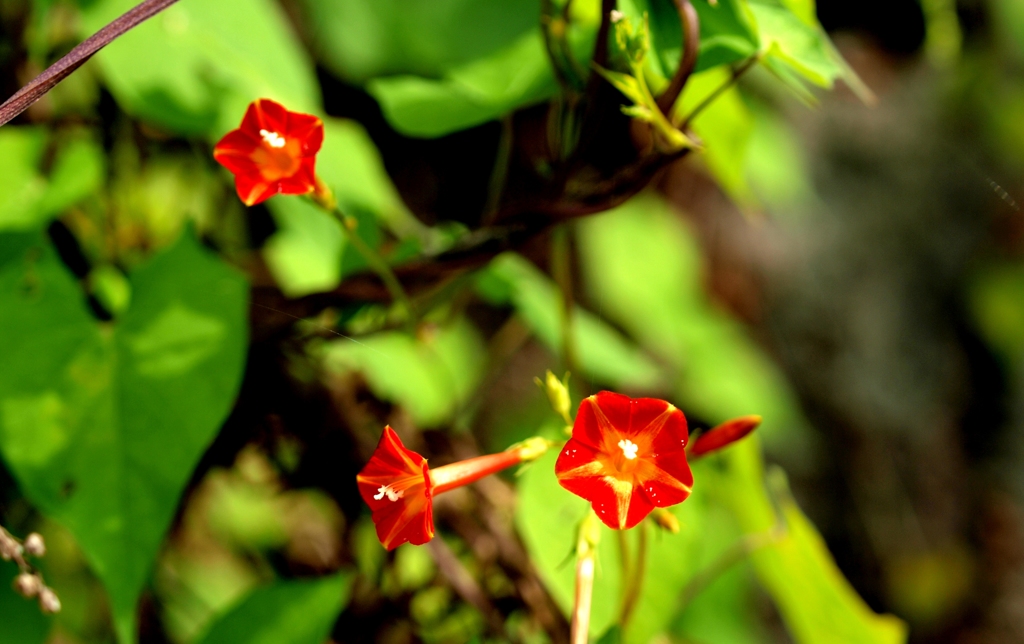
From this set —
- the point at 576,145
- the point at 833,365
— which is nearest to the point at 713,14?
the point at 576,145

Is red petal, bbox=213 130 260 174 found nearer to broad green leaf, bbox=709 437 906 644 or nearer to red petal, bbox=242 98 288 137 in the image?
red petal, bbox=242 98 288 137

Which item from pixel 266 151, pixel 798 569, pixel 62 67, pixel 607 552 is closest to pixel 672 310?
pixel 798 569

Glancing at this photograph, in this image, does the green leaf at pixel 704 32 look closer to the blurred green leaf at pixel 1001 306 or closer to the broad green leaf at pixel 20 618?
the broad green leaf at pixel 20 618

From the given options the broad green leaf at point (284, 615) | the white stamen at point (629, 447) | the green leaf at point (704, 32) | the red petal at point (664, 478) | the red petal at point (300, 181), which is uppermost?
the red petal at point (300, 181)

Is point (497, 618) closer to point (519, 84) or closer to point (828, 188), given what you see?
point (519, 84)

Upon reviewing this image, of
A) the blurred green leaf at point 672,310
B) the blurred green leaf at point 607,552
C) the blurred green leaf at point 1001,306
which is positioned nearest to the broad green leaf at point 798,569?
the blurred green leaf at point 607,552

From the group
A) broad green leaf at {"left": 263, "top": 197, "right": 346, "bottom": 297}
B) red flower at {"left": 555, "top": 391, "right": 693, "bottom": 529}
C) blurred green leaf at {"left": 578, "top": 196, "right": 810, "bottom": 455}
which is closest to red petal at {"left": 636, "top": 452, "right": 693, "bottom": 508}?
red flower at {"left": 555, "top": 391, "right": 693, "bottom": 529}

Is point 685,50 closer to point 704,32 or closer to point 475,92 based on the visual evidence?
point 704,32
